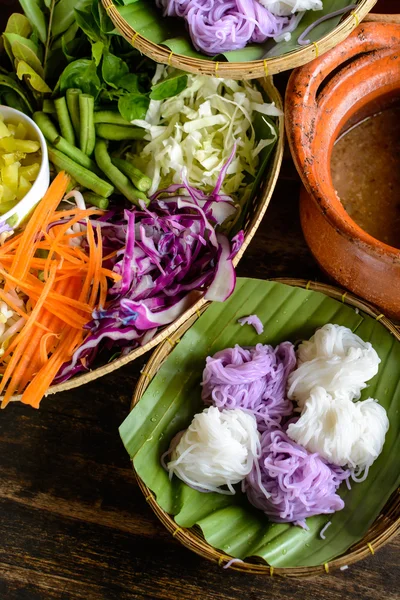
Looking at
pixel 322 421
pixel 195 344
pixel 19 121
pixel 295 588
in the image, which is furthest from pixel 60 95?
pixel 295 588

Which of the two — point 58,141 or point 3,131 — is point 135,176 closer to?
point 58,141

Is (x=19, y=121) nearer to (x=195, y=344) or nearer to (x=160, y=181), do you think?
(x=160, y=181)

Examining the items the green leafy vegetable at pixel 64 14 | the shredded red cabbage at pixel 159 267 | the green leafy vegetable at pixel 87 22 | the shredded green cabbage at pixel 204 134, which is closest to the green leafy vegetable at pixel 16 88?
the green leafy vegetable at pixel 64 14

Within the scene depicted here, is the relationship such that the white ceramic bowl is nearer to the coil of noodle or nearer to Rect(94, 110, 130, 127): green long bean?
Rect(94, 110, 130, 127): green long bean

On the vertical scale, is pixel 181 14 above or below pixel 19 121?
above

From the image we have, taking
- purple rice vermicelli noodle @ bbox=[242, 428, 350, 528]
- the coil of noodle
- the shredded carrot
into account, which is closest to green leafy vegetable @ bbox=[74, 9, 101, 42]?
the shredded carrot

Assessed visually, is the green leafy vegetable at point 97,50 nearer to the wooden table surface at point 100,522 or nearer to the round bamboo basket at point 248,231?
the round bamboo basket at point 248,231

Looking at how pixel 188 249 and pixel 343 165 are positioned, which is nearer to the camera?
pixel 188 249
